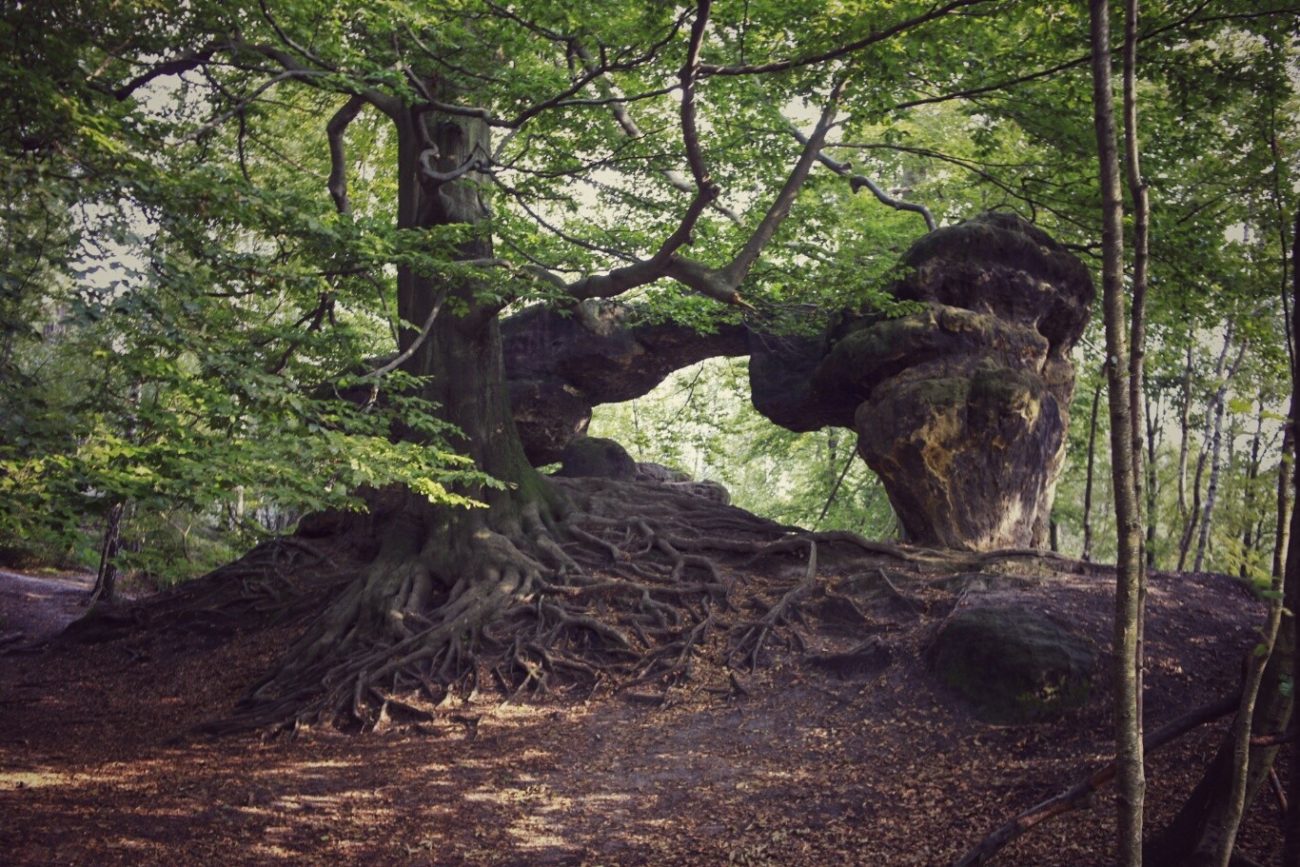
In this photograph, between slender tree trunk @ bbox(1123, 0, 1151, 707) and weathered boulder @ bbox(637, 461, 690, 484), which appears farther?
weathered boulder @ bbox(637, 461, 690, 484)

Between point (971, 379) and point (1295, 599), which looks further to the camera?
point (971, 379)

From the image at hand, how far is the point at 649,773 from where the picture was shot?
7.72 m

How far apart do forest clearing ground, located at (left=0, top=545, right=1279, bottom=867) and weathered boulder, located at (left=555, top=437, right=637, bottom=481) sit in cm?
857

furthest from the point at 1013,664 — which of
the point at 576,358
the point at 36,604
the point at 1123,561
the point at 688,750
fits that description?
the point at 36,604

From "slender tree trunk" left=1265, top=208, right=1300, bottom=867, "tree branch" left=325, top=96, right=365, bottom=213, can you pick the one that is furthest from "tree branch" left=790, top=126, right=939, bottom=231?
"slender tree trunk" left=1265, top=208, right=1300, bottom=867

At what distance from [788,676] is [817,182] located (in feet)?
21.8

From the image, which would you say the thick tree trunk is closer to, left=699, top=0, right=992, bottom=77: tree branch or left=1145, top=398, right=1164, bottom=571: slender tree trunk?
left=699, top=0, right=992, bottom=77: tree branch

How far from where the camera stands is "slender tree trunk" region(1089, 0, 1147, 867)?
135 inches

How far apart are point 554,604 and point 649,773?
143 inches

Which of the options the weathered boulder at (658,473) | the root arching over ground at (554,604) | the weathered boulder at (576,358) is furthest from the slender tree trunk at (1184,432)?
the weathered boulder at (658,473)

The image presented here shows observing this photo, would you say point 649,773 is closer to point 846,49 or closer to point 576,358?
point 846,49

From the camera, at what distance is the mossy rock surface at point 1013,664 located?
7.37m

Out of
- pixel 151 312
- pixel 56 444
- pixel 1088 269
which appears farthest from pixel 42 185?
pixel 1088 269

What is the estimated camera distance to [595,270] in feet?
45.2
